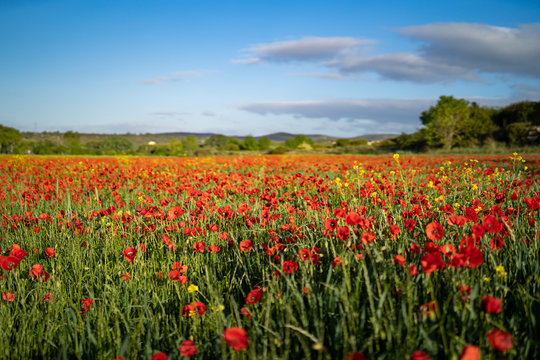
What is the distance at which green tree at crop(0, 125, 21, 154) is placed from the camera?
67.0 meters

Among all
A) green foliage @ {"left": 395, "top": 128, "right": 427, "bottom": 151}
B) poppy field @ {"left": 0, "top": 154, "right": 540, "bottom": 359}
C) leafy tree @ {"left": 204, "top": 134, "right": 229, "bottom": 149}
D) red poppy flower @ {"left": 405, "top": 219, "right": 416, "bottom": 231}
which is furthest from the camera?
leafy tree @ {"left": 204, "top": 134, "right": 229, "bottom": 149}

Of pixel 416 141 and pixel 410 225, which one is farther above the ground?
pixel 416 141

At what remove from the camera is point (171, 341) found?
166 centimetres

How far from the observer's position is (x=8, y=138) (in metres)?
68.6

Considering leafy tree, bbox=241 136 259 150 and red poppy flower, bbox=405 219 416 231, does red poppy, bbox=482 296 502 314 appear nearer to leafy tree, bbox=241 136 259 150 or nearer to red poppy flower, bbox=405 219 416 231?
red poppy flower, bbox=405 219 416 231

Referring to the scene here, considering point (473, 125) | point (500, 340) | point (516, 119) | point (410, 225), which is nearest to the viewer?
point (500, 340)

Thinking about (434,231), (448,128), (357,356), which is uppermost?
(448,128)

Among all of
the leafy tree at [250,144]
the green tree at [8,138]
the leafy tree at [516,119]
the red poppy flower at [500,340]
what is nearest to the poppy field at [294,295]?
the red poppy flower at [500,340]

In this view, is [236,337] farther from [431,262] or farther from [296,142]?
[296,142]

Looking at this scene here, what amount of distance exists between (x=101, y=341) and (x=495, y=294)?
6.97ft

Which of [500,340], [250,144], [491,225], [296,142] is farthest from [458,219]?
[250,144]

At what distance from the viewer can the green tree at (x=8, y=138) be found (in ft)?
220

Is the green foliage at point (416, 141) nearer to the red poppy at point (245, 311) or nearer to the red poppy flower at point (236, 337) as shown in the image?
the red poppy at point (245, 311)

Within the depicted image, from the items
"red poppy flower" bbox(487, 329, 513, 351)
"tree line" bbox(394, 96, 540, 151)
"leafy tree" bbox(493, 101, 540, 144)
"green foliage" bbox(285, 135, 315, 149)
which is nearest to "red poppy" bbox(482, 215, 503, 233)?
"red poppy flower" bbox(487, 329, 513, 351)
